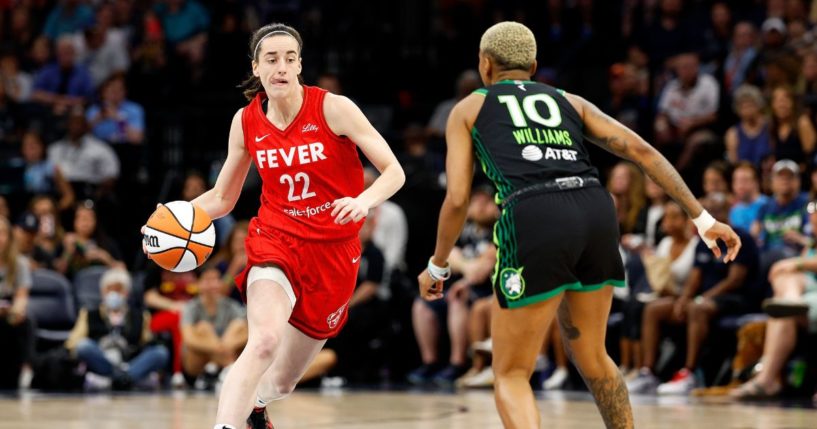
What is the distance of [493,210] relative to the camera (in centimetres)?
1320

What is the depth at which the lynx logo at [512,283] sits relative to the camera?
545cm

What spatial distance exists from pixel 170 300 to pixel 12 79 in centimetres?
465

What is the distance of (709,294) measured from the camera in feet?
37.8

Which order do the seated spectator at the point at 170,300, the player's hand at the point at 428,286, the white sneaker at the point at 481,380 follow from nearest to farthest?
the player's hand at the point at 428,286, the white sneaker at the point at 481,380, the seated spectator at the point at 170,300

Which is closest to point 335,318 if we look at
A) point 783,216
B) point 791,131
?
point 783,216

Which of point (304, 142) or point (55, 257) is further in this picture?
point (55, 257)

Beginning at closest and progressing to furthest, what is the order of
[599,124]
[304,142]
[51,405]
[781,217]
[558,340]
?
[599,124] < [304,142] < [51,405] < [781,217] < [558,340]

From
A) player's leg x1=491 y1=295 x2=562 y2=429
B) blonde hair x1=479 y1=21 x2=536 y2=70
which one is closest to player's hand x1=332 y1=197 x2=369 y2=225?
player's leg x1=491 y1=295 x2=562 y2=429

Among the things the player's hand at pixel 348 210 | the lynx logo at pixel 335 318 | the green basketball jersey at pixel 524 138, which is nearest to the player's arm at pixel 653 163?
the green basketball jersey at pixel 524 138

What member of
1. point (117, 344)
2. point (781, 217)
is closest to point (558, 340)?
point (781, 217)

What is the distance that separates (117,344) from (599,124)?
815cm

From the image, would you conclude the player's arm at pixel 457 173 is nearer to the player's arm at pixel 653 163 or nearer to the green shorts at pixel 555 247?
the green shorts at pixel 555 247

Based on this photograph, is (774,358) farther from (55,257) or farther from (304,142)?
(55,257)

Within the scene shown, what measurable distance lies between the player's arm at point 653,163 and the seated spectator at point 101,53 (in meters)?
12.7
